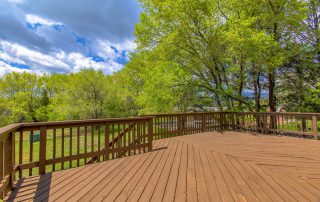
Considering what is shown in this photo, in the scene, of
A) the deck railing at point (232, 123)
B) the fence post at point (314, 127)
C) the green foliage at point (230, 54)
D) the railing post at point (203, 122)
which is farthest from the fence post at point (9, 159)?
the fence post at point (314, 127)

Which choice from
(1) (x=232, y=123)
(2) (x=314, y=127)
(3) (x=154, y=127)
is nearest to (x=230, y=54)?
(1) (x=232, y=123)

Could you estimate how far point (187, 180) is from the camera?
2.43 meters

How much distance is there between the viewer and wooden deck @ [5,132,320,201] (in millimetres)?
1998

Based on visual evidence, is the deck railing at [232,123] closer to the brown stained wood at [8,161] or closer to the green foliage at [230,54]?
the green foliage at [230,54]

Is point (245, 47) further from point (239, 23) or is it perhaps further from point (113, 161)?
point (113, 161)

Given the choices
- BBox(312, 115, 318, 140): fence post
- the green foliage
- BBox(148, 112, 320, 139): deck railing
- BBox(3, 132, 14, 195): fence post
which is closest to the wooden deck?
BBox(3, 132, 14, 195): fence post

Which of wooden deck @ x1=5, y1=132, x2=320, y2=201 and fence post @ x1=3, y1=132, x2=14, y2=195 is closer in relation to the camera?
wooden deck @ x1=5, y1=132, x2=320, y2=201

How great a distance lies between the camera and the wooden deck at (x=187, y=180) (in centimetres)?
200

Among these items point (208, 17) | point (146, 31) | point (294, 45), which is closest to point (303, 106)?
point (294, 45)

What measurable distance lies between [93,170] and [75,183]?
0.52m

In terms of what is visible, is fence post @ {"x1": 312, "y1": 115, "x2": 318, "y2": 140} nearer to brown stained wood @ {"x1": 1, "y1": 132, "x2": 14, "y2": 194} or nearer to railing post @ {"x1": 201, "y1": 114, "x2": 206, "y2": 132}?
railing post @ {"x1": 201, "y1": 114, "x2": 206, "y2": 132}

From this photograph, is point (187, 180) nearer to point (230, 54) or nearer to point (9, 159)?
point (9, 159)

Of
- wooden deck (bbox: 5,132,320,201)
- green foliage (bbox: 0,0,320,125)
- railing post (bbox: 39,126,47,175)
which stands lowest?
wooden deck (bbox: 5,132,320,201)

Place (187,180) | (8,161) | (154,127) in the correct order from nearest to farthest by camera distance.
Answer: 1. (8,161)
2. (187,180)
3. (154,127)
